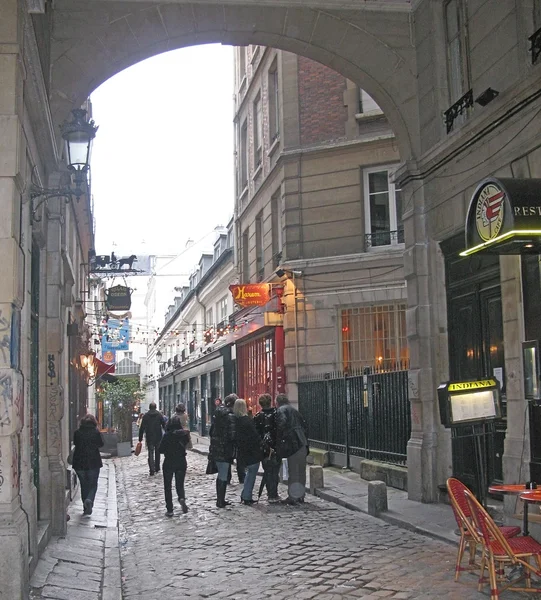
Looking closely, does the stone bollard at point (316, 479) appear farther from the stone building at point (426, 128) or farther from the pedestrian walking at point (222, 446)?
the stone building at point (426, 128)

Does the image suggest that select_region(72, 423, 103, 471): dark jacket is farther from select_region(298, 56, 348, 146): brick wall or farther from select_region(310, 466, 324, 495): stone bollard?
select_region(298, 56, 348, 146): brick wall

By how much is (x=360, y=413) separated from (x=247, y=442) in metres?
3.83

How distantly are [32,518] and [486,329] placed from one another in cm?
624

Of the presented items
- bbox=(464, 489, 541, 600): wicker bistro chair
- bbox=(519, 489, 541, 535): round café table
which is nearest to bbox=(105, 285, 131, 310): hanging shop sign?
bbox=(519, 489, 541, 535): round café table

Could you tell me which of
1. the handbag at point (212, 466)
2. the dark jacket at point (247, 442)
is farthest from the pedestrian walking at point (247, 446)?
the handbag at point (212, 466)

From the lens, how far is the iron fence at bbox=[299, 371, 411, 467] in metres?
14.6

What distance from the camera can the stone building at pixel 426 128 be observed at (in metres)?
9.38

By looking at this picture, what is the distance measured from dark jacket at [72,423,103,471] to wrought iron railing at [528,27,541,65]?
326 inches

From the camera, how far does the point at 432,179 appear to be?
12461mm

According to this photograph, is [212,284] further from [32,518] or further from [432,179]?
[32,518]

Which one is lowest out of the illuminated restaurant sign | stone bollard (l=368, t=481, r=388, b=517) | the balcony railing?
stone bollard (l=368, t=481, r=388, b=517)

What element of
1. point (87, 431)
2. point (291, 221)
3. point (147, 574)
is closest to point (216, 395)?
point (291, 221)

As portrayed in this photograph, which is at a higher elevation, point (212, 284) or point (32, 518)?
point (212, 284)

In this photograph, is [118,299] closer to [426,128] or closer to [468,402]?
[426,128]
